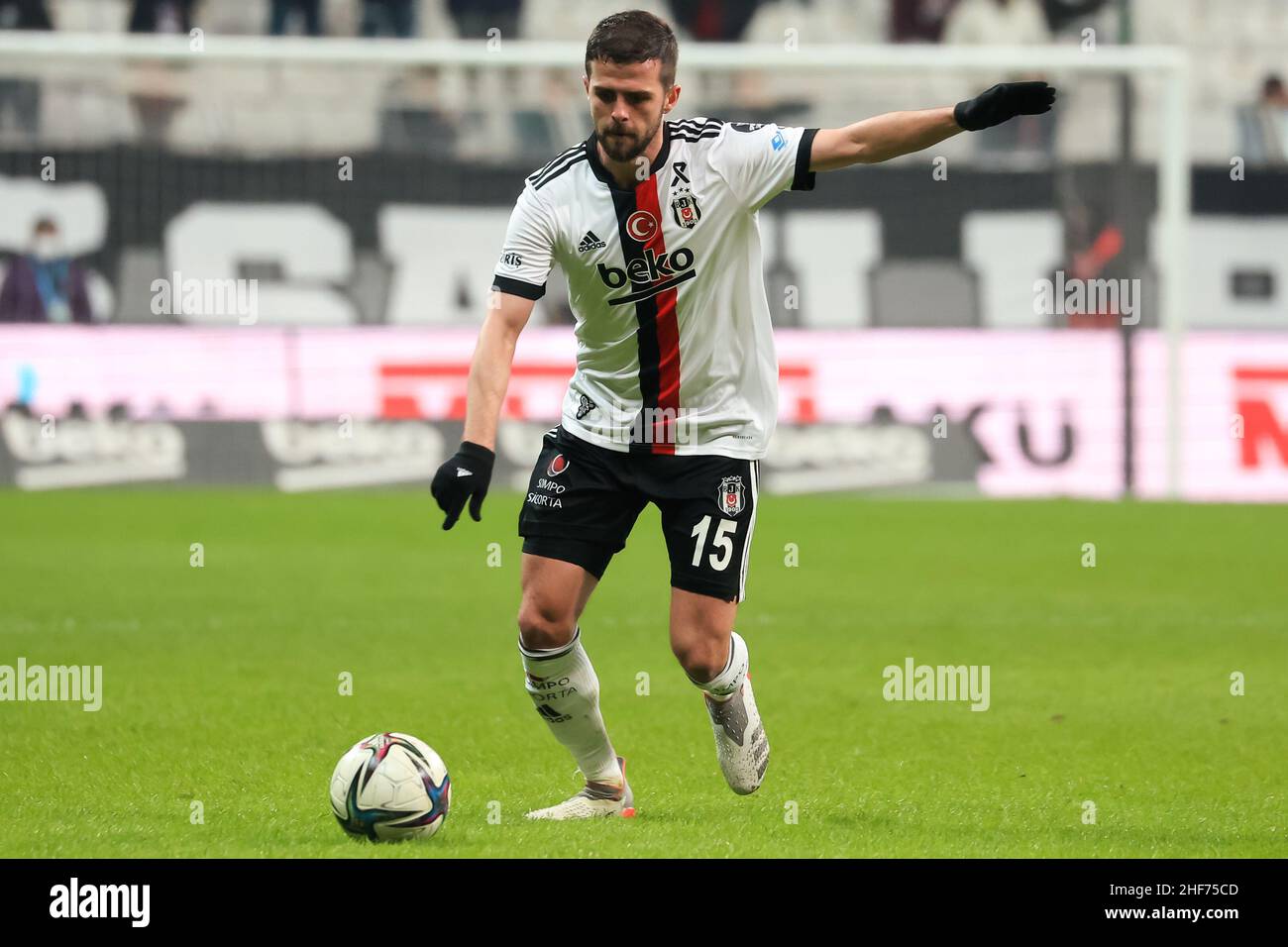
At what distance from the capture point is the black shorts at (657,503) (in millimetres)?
5816

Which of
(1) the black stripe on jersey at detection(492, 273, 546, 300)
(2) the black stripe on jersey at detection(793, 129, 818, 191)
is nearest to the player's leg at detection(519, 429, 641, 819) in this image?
(1) the black stripe on jersey at detection(492, 273, 546, 300)

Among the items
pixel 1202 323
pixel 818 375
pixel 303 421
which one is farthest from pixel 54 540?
pixel 1202 323

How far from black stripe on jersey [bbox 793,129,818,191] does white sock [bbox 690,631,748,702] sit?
4.73 ft

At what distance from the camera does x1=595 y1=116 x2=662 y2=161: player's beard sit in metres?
5.54

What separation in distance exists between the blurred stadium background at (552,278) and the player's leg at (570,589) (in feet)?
39.5

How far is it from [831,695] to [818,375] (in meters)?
9.66

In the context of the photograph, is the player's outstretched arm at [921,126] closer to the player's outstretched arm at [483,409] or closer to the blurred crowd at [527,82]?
the player's outstretched arm at [483,409]

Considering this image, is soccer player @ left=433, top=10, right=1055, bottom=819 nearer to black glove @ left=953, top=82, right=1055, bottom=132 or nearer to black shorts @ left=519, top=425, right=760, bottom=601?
black shorts @ left=519, top=425, right=760, bottom=601

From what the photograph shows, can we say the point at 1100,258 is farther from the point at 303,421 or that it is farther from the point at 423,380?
the point at 303,421

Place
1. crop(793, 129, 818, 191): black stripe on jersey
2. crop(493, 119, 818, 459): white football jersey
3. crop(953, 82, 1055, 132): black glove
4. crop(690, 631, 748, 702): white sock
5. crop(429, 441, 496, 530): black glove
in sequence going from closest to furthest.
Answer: crop(953, 82, 1055, 132): black glove, crop(429, 441, 496, 530): black glove, crop(793, 129, 818, 191): black stripe on jersey, crop(493, 119, 818, 459): white football jersey, crop(690, 631, 748, 702): white sock

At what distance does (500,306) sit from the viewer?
572cm

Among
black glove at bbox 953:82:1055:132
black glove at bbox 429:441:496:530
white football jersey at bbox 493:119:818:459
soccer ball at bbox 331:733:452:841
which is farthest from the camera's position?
white football jersey at bbox 493:119:818:459

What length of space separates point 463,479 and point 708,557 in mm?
871
